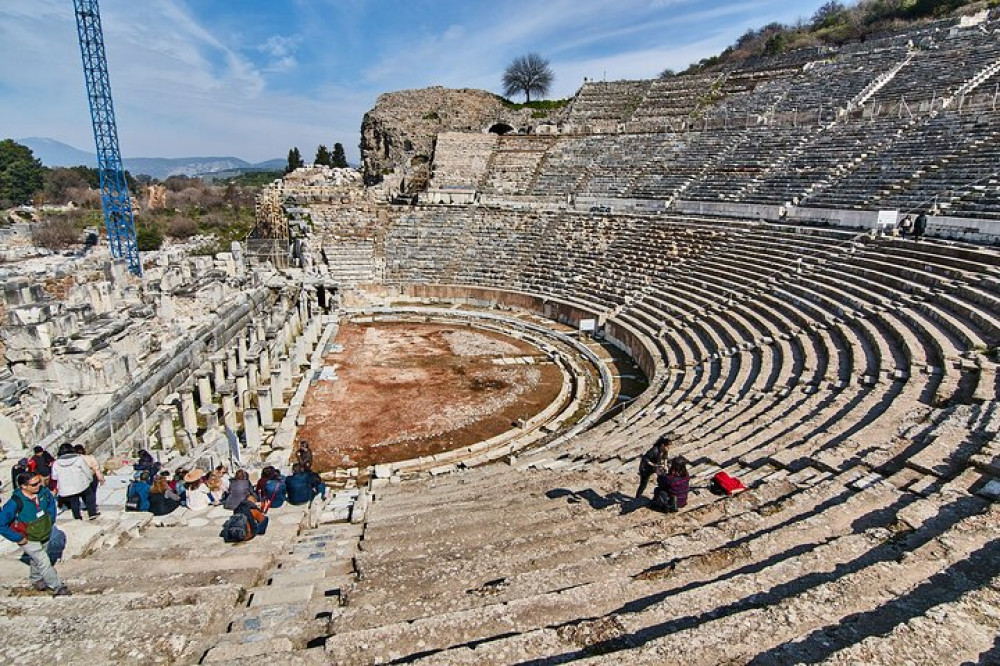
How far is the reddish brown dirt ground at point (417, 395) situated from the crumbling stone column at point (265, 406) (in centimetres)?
88

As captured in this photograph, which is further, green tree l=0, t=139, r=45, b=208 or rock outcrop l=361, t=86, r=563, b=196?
→ green tree l=0, t=139, r=45, b=208

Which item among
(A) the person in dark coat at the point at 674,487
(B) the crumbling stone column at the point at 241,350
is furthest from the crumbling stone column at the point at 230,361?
(A) the person in dark coat at the point at 674,487

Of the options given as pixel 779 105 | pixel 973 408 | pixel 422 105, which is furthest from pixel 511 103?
pixel 973 408

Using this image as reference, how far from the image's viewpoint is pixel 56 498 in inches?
274

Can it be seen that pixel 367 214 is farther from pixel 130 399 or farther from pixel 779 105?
pixel 779 105

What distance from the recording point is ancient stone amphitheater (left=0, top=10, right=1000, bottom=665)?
3.89 meters

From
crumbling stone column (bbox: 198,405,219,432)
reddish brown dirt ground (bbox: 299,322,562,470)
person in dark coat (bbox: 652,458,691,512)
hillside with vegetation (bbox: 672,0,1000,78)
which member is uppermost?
hillside with vegetation (bbox: 672,0,1000,78)

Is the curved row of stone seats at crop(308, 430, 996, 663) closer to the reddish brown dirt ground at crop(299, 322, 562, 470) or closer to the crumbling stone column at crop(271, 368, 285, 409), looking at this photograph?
the reddish brown dirt ground at crop(299, 322, 562, 470)

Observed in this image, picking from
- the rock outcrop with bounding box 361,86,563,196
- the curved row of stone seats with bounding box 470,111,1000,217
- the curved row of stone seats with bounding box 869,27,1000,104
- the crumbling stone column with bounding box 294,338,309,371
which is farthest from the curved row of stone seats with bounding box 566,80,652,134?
the crumbling stone column with bounding box 294,338,309,371

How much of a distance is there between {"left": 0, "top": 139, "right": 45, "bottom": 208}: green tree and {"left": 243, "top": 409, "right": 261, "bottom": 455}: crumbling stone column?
6236 centimetres

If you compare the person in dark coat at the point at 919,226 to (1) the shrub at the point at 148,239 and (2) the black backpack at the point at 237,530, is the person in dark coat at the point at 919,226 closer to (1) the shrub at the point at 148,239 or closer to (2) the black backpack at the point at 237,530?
(2) the black backpack at the point at 237,530

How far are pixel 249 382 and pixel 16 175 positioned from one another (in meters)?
63.6

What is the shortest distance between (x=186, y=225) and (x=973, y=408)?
167 ft

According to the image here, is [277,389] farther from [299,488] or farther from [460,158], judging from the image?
[460,158]
